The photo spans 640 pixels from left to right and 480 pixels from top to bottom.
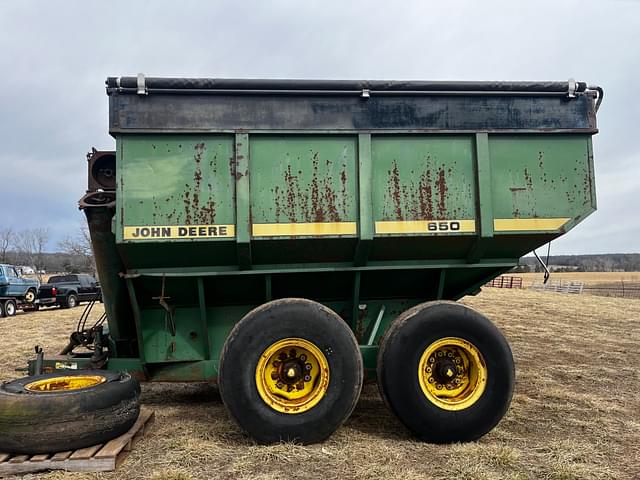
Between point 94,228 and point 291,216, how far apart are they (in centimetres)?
188

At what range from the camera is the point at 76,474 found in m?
3.57

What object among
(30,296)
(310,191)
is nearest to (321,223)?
(310,191)

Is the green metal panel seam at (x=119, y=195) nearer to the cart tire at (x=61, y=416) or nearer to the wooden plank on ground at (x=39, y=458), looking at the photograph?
the cart tire at (x=61, y=416)

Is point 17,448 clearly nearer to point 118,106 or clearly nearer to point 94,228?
point 94,228

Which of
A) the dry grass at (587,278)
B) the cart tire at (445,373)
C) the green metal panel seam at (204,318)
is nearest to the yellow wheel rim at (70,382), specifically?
the green metal panel seam at (204,318)

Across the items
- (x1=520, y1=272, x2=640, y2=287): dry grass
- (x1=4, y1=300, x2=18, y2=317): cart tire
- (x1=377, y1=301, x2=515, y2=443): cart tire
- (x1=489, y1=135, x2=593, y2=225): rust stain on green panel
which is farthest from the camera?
(x1=520, y1=272, x2=640, y2=287): dry grass

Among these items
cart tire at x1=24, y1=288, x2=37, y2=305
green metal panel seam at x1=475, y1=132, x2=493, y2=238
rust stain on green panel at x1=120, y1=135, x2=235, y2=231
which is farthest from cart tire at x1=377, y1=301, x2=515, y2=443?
cart tire at x1=24, y1=288, x2=37, y2=305

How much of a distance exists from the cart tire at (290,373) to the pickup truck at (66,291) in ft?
65.1

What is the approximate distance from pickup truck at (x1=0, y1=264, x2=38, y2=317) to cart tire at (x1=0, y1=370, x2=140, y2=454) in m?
19.6

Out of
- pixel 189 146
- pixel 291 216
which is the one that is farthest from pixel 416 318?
pixel 189 146

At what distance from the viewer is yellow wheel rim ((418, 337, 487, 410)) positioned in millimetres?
4371

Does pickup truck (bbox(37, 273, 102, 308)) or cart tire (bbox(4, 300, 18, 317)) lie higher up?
pickup truck (bbox(37, 273, 102, 308))

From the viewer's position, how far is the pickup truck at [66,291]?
76.3 feet

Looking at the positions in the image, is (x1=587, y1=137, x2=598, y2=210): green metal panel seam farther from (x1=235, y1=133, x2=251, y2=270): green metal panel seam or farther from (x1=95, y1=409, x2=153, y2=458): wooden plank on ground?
(x1=95, y1=409, x2=153, y2=458): wooden plank on ground
